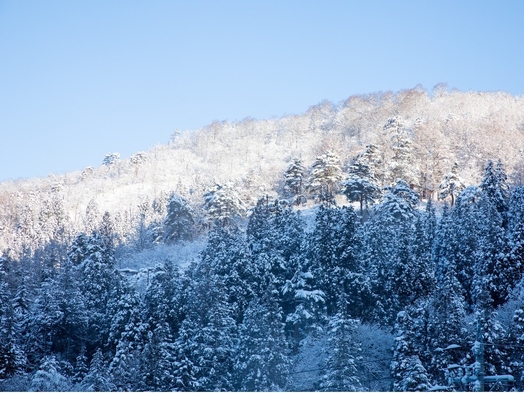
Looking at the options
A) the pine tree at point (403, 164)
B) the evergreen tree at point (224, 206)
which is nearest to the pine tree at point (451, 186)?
the pine tree at point (403, 164)

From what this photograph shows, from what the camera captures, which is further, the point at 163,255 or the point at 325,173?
the point at 325,173

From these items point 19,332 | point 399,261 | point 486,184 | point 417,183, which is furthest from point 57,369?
point 417,183

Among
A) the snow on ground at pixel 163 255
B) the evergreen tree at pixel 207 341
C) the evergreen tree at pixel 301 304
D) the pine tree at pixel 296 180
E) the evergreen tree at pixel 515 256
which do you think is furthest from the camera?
the pine tree at pixel 296 180

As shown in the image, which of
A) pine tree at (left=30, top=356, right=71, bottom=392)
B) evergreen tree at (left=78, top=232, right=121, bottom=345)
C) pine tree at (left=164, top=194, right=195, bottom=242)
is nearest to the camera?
pine tree at (left=30, top=356, right=71, bottom=392)

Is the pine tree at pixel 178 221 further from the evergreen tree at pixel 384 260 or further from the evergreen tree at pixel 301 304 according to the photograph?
the evergreen tree at pixel 301 304

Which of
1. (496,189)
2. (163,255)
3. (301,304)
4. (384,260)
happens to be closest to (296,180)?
(163,255)

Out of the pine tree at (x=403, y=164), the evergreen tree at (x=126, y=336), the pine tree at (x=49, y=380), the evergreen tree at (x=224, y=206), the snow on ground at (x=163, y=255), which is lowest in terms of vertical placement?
the pine tree at (x=49, y=380)

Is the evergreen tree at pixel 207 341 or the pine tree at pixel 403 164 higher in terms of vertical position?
the pine tree at pixel 403 164

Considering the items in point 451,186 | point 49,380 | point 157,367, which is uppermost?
point 451,186

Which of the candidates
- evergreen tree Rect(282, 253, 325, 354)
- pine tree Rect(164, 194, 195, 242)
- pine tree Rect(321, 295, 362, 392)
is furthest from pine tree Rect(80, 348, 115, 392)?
pine tree Rect(164, 194, 195, 242)

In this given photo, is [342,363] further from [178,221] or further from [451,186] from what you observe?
[178,221]

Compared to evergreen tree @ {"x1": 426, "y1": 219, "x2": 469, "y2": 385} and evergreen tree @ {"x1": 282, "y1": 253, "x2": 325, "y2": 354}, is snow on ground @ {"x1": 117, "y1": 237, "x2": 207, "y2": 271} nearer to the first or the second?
evergreen tree @ {"x1": 282, "y1": 253, "x2": 325, "y2": 354}

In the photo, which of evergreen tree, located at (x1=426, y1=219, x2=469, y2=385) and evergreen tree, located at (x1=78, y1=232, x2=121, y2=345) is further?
evergreen tree, located at (x1=78, y1=232, x2=121, y2=345)

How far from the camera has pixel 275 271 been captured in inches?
1732
